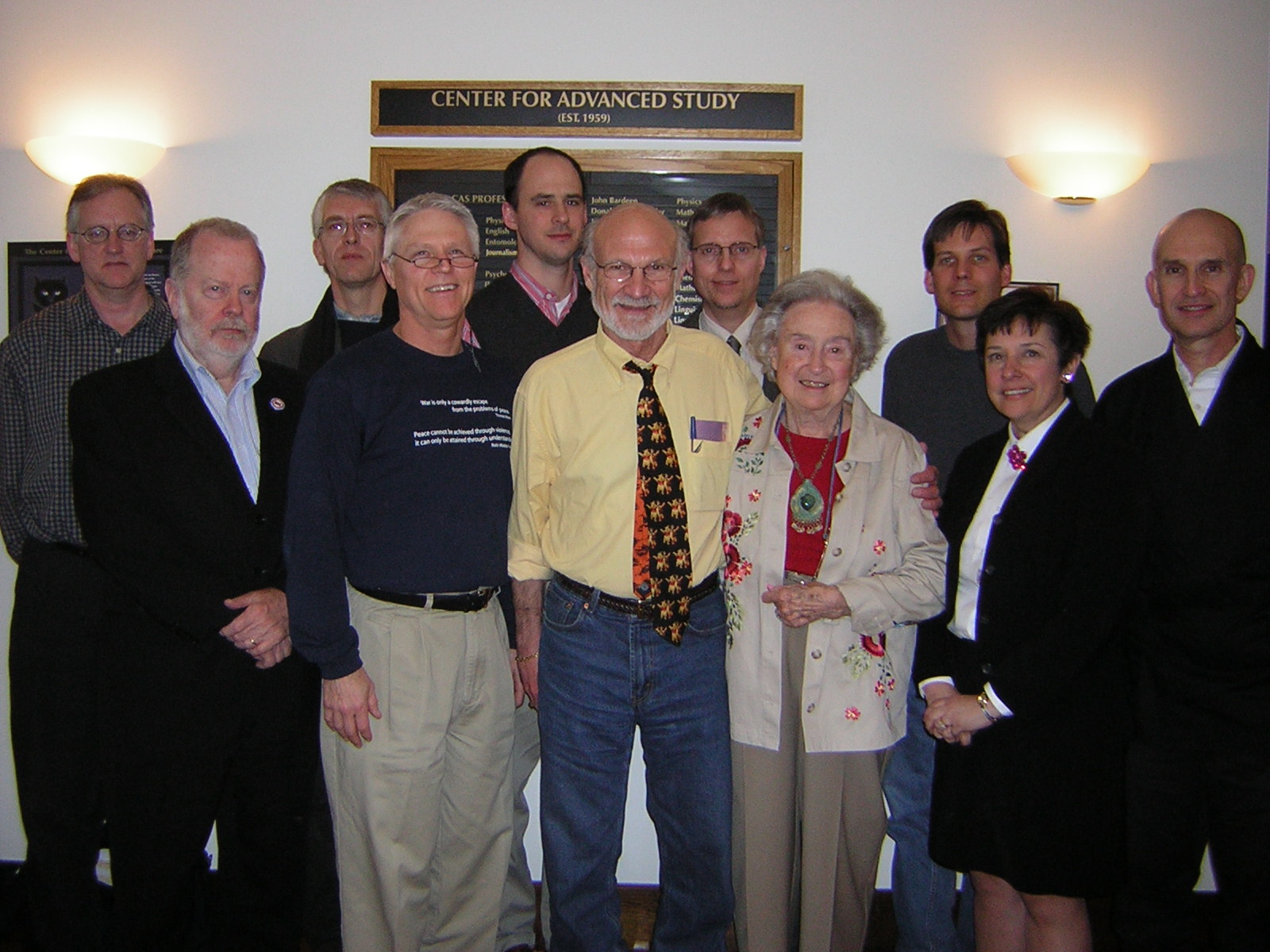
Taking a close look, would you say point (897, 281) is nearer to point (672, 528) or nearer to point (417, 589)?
point (672, 528)

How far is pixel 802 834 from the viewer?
6.86 feet

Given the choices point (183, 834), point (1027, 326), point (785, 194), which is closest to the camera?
point (1027, 326)

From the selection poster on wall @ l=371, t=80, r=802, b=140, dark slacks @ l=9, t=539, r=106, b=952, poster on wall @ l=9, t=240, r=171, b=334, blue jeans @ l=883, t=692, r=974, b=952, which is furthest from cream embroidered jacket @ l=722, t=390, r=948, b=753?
poster on wall @ l=9, t=240, r=171, b=334

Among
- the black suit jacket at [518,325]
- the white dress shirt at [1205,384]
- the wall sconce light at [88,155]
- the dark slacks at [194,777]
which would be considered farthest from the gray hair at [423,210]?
the white dress shirt at [1205,384]

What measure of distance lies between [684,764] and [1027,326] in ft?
4.31

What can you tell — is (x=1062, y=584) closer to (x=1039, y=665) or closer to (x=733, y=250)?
(x=1039, y=665)

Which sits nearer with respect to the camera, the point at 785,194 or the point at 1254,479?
the point at 1254,479

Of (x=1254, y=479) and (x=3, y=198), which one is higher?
(x=3, y=198)

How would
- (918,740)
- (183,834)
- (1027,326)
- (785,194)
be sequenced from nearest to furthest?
1. (1027,326)
2. (183,834)
3. (918,740)
4. (785,194)

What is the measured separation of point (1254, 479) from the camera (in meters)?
2.03

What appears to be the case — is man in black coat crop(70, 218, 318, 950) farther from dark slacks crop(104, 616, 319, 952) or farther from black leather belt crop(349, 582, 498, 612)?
black leather belt crop(349, 582, 498, 612)

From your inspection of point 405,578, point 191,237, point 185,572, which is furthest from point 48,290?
point 405,578

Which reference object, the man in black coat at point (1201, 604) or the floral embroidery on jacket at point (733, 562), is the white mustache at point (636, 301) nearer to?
the floral embroidery on jacket at point (733, 562)

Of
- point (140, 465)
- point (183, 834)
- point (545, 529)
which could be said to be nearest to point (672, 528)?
point (545, 529)
